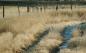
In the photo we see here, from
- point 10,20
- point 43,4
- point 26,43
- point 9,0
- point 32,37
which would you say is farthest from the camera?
point 43,4

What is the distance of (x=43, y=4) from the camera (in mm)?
23062

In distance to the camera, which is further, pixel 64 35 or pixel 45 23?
pixel 45 23

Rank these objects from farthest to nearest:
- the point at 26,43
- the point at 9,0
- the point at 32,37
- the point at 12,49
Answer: the point at 9,0
the point at 32,37
the point at 26,43
the point at 12,49

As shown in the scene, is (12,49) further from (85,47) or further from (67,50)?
(85,47)

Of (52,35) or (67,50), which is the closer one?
(67,50)

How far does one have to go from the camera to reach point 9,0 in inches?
775

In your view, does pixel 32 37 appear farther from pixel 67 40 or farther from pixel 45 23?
pixel 45 23

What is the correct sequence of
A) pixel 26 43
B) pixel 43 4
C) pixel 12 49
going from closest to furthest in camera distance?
pixel 12 49
pixel 26 43
pixel 43 4

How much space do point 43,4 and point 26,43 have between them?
983 centimetres

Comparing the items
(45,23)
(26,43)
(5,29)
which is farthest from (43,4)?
(26,43)

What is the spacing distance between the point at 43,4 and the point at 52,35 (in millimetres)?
8679

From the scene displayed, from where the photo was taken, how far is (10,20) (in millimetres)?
17188

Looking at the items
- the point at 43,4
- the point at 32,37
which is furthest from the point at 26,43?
the point at 43,4

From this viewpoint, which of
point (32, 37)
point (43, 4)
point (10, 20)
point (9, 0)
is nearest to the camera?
point (32, 37)
